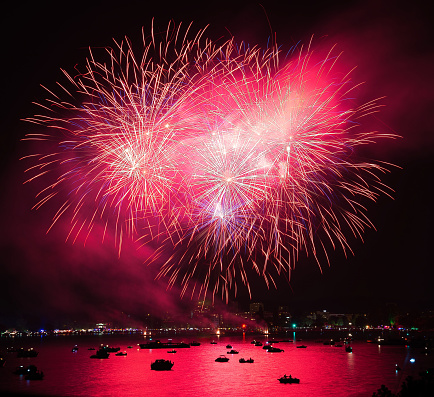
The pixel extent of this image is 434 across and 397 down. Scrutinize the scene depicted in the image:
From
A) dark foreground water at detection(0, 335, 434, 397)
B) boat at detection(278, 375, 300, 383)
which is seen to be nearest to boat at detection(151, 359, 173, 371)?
dark foreground water at detection(0, 335, 434, 397)

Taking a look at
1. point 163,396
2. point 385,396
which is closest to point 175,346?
point 163,396

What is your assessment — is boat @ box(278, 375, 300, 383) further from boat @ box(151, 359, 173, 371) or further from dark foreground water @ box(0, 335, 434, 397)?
boat @ box(151, 359, 173, 371)

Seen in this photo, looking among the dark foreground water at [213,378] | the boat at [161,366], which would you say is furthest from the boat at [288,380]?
the boat at [161,366]

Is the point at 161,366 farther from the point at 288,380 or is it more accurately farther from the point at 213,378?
the point at 288,380

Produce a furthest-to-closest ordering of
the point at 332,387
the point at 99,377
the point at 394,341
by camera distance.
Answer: the point at 394,341, the point at 99,377, the point at 332,387

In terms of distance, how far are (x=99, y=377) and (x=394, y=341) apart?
83.4 meters

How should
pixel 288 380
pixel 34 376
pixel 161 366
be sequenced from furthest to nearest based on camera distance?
pixel 161 366 < pixel 34 376 < pixel 288 380

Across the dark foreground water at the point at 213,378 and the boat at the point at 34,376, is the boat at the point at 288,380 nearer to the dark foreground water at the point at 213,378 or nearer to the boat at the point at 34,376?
the dark foreground water at the point at 213,378

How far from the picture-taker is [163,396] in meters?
38.8

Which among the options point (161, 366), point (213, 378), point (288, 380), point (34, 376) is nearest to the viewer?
point (288, 380)

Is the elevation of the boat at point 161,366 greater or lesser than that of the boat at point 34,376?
greater

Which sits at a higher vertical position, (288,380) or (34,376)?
(288,380)

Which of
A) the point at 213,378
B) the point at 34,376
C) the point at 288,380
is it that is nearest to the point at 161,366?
the point at 213,378

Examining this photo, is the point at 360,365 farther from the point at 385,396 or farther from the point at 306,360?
the point at 385,396
